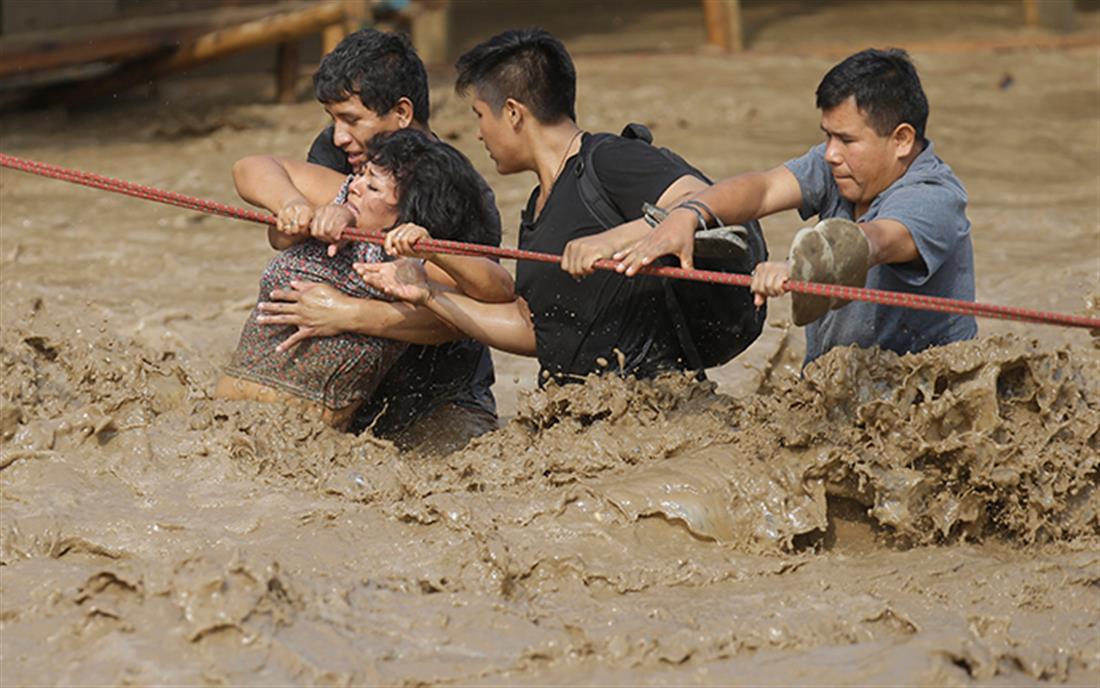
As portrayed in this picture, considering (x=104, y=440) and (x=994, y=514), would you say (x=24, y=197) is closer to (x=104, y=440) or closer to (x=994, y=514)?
(x=104, y=440)

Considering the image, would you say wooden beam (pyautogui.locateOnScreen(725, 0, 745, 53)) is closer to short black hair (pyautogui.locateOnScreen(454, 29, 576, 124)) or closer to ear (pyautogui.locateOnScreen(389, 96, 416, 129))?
ear (pyautogui.locateOnScreen(389, 96, 416, 129))

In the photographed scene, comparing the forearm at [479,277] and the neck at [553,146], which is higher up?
the neck at [553,146]

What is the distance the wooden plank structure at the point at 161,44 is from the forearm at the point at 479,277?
15.7 feet

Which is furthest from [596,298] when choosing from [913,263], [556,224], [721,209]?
[913,263]

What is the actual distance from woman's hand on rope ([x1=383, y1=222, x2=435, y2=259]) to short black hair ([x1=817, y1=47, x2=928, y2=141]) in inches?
42.2

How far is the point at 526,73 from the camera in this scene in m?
4.33

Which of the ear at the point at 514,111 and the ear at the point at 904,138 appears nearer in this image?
the ear at the point at 904,138

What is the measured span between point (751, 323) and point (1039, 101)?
547 centimetres

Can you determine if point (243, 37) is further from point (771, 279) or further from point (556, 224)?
point (771, 279)

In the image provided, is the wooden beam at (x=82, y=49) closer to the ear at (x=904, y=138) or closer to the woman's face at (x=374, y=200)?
the woman's face at (x=374, y=200)

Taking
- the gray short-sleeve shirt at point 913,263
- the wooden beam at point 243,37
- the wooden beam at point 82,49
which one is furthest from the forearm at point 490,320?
the wooden beam at point 243,37

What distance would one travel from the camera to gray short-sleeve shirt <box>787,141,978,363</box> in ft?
12.6

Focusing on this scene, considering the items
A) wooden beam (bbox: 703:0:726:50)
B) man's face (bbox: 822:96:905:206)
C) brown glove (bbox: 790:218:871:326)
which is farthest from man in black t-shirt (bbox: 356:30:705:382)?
wooden beam (bbox: 703:0:726:50)

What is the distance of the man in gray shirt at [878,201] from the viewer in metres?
3.77
